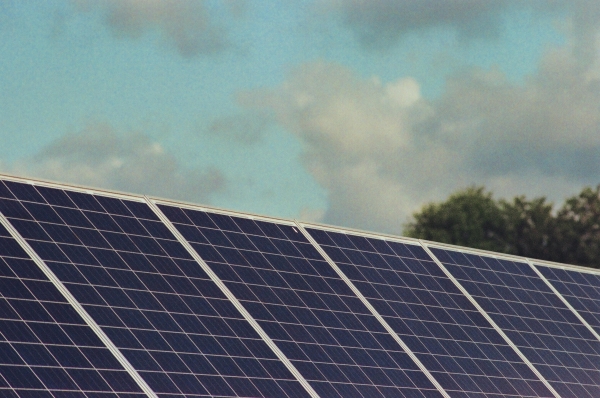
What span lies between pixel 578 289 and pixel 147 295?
21.2 meters

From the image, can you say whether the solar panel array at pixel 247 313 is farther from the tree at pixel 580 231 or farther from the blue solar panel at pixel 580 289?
the tree at pixel 580 231

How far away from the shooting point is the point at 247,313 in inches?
1247

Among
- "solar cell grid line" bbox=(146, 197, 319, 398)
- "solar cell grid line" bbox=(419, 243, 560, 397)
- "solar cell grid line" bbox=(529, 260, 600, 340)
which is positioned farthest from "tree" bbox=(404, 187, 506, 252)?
"solar cell grid line" bbox=(146, 197, 319, 398)

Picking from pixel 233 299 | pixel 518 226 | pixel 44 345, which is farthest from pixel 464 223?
pixel 44 345

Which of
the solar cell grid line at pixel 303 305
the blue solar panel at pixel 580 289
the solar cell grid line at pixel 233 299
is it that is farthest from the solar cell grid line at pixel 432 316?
the blue solar panel at pixel 580 289

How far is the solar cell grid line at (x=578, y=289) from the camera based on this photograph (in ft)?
140

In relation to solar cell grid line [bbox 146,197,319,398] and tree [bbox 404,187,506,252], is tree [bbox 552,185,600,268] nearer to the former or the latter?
tree [bbox 404,187,506,252]

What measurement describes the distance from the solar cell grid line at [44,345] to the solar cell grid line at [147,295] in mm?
607

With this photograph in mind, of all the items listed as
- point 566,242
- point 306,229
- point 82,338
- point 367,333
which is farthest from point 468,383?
point 566,242

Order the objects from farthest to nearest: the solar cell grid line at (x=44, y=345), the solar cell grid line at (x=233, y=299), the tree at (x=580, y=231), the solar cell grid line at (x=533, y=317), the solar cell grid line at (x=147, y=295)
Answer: the tree at (x=580, y=231), the solar cell grid line at (x=533, y=317), the solar cell grid line at (x=233, y=299), the solar cell grid line at (x=147, y=295), the solar cell grid line at (x=44, y=345)

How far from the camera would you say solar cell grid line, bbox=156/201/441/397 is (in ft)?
103

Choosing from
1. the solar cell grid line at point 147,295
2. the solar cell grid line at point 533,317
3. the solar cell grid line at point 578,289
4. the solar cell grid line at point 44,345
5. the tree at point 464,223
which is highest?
the tree at point 464,223

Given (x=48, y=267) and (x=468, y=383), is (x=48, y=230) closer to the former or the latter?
(x=48, y=267)

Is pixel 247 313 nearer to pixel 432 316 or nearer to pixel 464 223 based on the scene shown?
pixel 432 316
